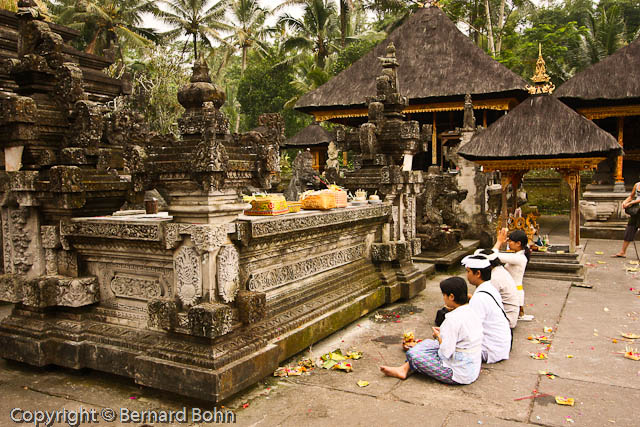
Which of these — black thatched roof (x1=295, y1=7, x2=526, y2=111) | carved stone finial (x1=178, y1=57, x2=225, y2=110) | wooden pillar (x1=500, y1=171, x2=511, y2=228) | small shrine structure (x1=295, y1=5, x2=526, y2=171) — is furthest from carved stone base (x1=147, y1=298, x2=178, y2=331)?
black thatched roof (x1=295, y1=7, x2=526, y2=111)

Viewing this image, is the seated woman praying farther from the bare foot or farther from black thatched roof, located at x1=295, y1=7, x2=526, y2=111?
black thatched roof, located at x1=295, y1=7, x2=526, y2=111

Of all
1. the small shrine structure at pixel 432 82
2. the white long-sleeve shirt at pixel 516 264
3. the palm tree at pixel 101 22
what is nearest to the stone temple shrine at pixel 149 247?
the white long-sleeve shirt at pixel 516 264

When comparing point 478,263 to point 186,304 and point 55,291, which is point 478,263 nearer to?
point 186,304

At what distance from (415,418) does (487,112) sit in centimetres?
2198

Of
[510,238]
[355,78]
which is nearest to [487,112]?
[355,78]

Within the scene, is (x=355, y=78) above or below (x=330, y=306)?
above

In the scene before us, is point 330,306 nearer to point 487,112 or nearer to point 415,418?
point 415,418

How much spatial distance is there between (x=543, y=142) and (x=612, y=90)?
893cm

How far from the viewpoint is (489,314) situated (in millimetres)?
5406

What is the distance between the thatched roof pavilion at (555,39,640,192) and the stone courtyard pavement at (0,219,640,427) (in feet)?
40.3

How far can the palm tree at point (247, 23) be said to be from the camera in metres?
39.4

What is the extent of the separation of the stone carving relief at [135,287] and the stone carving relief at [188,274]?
480 millimetres

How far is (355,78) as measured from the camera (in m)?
23.2

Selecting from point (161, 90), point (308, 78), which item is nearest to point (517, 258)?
point (161, 90)
